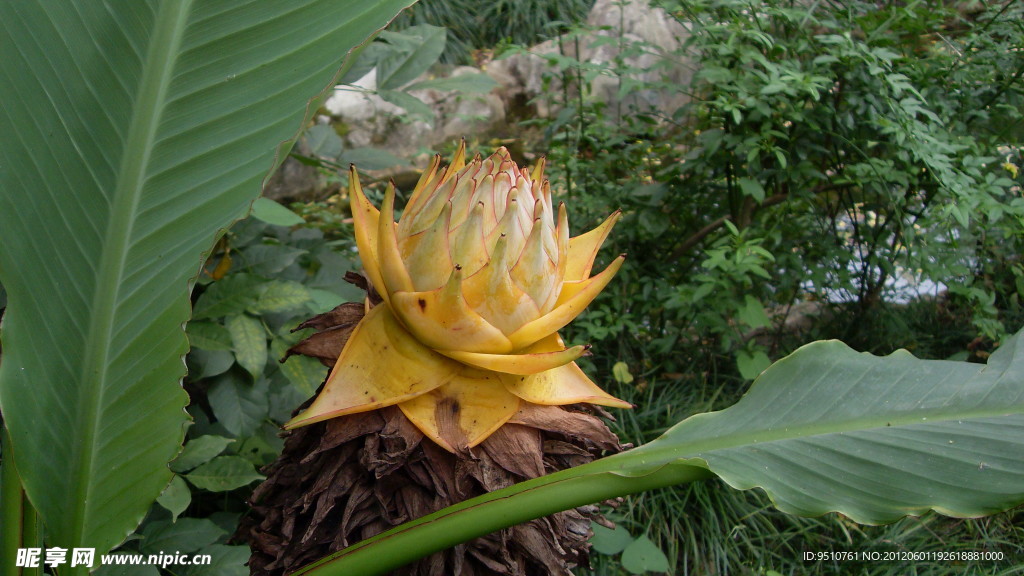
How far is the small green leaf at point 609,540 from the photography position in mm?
1688

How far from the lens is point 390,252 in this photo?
595 mm

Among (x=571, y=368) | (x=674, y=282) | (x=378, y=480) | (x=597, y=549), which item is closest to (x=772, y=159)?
(x=674, y=282)

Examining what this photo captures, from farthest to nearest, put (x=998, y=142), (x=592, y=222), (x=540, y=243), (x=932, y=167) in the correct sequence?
(x=592, y=222) → (x=998, y=142) → (x=932, y=167) → (x=540, y=243)

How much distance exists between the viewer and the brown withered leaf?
596mm

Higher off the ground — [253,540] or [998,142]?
[253,540]

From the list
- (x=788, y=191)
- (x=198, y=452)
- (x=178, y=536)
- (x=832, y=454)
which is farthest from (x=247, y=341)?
(x=788, y=191)

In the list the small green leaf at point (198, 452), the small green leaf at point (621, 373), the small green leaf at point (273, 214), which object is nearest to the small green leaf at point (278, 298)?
the small green leaf at point (273, 214)

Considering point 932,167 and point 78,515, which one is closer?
point 78,515

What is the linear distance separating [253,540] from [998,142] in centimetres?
228

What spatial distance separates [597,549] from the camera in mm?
1678

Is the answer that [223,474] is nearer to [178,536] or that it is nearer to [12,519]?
[178,536]

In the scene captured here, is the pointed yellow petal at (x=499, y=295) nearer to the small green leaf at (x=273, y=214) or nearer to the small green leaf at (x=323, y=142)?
the small green leaf at (x=273, y=214)

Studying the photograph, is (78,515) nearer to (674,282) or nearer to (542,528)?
(542,528)

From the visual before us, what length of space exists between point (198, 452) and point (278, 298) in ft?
0.95
